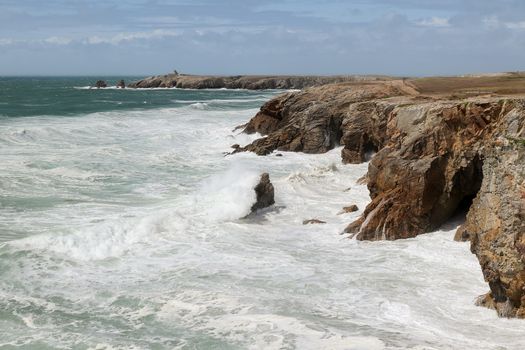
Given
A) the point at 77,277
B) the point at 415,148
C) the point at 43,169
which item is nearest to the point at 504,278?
the point at 415,148

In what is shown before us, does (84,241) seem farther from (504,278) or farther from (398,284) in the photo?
(504,278)

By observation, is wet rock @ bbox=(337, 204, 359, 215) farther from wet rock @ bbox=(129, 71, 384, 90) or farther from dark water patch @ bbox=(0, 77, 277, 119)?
wet rock @ bbox=(129, 71, 384, 90)

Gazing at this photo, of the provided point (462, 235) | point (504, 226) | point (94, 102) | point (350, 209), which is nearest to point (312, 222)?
point (350, 209)

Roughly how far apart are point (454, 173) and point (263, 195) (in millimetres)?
6199

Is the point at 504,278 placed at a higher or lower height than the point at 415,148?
lower

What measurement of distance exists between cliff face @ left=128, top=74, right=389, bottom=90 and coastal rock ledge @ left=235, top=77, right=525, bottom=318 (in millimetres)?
94516

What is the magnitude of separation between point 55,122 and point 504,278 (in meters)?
44.8

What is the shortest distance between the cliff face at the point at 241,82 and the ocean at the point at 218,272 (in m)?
98.6

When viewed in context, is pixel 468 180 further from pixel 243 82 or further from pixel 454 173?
pixel 243 82

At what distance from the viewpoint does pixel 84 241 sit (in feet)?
52.1

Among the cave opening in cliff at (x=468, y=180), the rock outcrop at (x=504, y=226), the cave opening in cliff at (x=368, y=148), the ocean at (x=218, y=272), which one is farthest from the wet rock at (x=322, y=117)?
the rock outcrop at (x=504, y=226)

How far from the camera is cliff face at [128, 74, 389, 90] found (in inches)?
4988

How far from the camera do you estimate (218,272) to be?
45.0 feet

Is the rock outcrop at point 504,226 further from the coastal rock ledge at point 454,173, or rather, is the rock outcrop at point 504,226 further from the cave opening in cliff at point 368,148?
the cave opening in cliff at point 368,148
